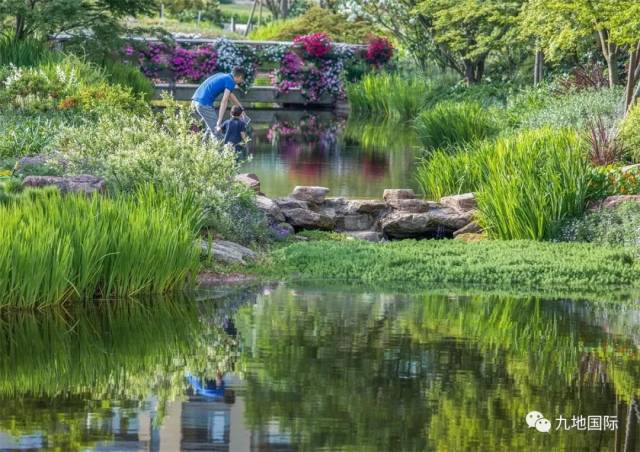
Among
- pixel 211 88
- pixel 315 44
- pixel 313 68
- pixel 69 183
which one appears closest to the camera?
pixel 69 183

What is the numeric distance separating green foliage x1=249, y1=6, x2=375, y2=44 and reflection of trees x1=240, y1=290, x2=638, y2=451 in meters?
38.3

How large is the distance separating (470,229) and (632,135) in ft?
13.7

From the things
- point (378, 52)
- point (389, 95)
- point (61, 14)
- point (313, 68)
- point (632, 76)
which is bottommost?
point (632, 76)

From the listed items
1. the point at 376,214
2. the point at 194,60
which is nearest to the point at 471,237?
the point at 376,214

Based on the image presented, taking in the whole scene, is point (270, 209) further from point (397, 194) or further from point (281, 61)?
point (281, 61)

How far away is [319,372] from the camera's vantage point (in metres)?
9.46

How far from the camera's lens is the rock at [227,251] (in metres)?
13.9

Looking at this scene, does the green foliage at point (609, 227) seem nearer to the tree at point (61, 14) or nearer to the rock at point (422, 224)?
the rock at point (422, 224)

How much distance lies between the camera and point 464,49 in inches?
1553

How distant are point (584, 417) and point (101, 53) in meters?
25.0

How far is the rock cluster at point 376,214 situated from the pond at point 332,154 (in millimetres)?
2573

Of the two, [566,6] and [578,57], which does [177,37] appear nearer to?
[578,57]

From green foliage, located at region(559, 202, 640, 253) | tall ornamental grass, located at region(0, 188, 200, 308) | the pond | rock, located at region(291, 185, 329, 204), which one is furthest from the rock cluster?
tall ornamental grass, located at region(0, 188, 200, 308)

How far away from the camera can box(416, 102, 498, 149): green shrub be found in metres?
24.9
